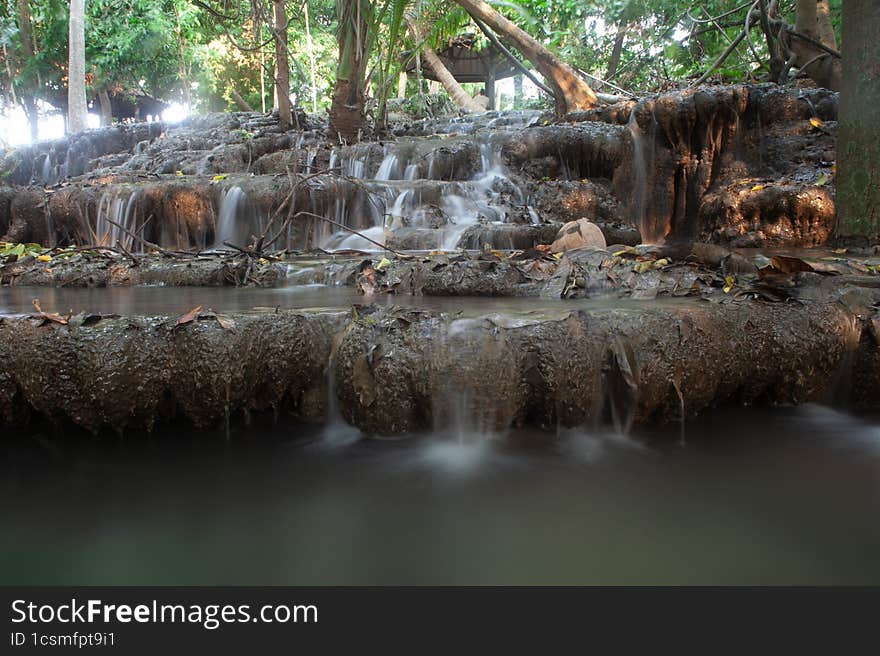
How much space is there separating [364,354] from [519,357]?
1.90ft

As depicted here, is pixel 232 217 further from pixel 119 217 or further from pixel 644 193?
pixel 644 193

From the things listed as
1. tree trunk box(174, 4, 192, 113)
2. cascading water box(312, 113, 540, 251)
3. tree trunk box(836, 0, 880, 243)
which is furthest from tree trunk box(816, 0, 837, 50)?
tree trunk box(174, 4, 192, 113)

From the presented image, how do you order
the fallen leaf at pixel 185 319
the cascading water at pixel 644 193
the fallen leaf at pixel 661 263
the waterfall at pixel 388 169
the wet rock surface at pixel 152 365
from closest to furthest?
1. the wet rock surface at pixel 152 365
2. the fallen leaf at pixel 185 319
3. the fallen leaf at pixel 661 263
4. the cascading water at pixel 644 193
5. the waterfall at pixel 388 169

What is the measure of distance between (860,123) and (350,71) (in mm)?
6487

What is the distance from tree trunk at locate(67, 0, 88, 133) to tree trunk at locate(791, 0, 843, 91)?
15083mm

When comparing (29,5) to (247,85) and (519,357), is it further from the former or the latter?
(519,357)

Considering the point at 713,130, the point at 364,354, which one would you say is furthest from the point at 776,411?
the point at 713,130

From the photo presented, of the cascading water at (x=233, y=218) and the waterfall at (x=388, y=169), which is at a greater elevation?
the waterfall at (x=388, y=169)

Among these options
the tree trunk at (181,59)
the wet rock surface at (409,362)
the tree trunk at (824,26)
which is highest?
the tree trunk at (181,59)

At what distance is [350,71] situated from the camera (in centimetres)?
848

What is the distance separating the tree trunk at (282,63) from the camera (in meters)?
9.10

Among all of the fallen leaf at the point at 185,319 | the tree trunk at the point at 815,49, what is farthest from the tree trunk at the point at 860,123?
the tree trunk at the point at 815,49

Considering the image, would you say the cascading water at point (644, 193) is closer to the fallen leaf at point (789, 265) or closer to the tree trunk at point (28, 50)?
the fallen leaf at point (789, 265)

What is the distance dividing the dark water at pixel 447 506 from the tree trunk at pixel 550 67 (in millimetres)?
8505
